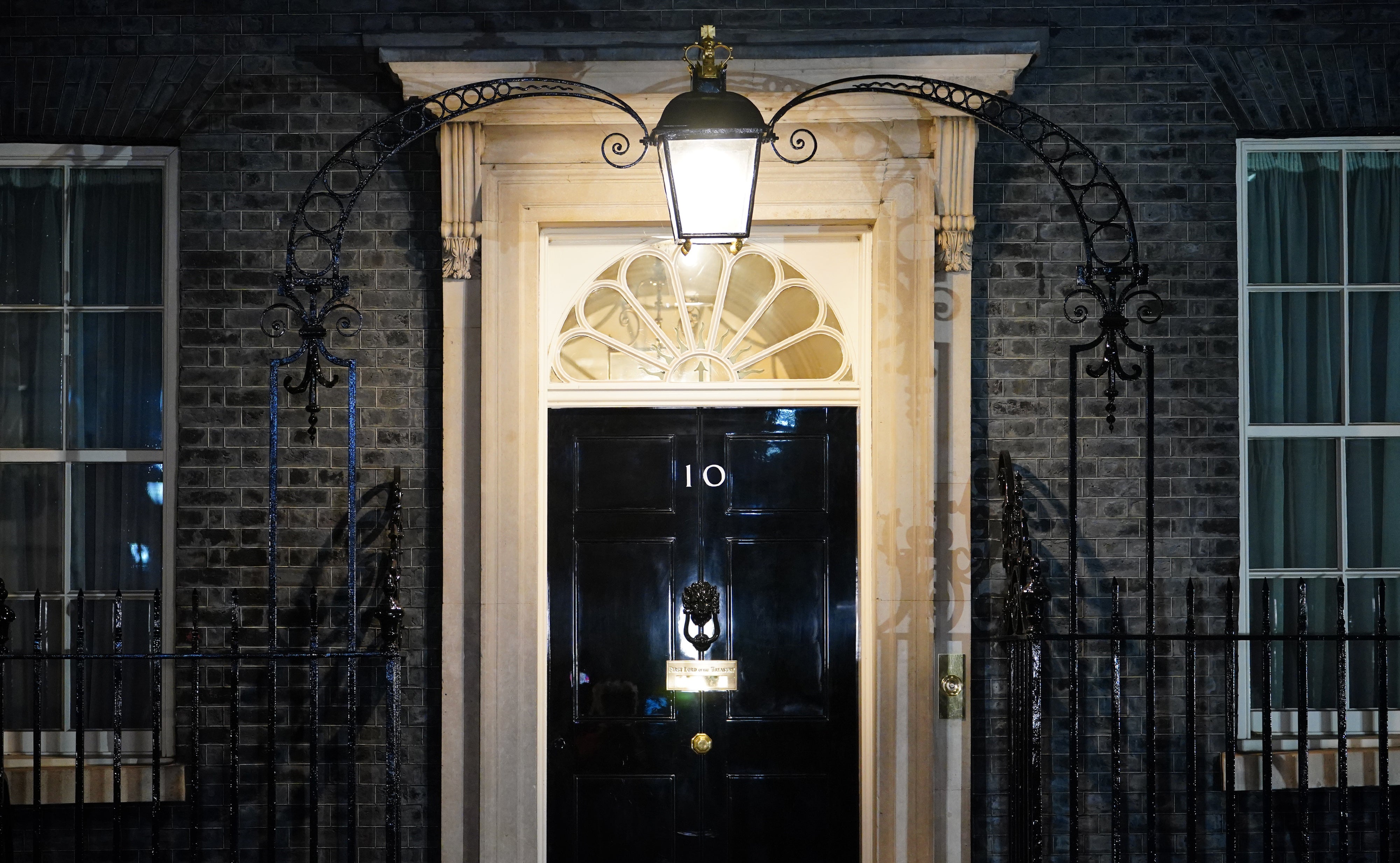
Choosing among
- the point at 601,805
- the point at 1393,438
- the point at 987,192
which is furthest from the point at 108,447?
the point at 1393,438

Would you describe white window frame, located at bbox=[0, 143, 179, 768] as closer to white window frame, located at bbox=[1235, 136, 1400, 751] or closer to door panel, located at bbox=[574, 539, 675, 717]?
door panel, located at bbox=[574, 539, 675, 717]

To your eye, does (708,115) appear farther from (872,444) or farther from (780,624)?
(780,624)

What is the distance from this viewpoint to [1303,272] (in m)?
5.32

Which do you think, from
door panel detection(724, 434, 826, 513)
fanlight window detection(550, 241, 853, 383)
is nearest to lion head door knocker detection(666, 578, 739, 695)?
door panel detection(724, 434, 826, 513)

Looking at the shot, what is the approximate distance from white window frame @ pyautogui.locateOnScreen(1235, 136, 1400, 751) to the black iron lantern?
2.58m

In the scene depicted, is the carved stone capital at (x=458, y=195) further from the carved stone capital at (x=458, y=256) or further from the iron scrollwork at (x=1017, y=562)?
the iron scrollwork at (x=1017, y=562)

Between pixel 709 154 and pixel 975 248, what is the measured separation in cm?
176

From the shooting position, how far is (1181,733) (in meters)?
5.08

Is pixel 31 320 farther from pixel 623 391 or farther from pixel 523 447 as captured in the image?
pixel 623 391

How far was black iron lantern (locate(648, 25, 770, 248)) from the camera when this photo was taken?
3.88 m

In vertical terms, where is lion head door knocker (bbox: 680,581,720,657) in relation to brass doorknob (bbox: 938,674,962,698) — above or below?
above

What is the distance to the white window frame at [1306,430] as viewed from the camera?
17.1 feet

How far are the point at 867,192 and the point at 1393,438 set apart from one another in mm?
2723

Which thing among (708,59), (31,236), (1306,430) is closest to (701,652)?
(708,59)
